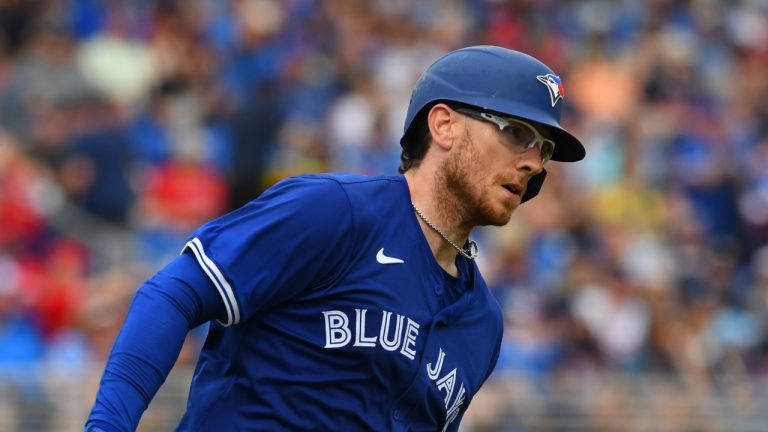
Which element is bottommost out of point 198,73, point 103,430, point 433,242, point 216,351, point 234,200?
point 103,430

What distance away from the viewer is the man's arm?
3139 mm

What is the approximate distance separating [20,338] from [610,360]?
13.3 ft

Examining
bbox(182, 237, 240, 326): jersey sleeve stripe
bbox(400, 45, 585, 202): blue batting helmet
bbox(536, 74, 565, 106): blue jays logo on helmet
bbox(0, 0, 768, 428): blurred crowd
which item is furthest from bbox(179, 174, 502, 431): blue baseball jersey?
bbox(0, 0, 768, 428): blurred crowd

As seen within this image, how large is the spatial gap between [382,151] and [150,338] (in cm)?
827

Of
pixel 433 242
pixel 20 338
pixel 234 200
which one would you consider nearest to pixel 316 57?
pixel 234 200

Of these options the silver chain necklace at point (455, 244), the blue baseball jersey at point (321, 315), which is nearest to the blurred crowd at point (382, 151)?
the silver chain necklace at point (455, 244)

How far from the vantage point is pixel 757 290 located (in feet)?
36.5

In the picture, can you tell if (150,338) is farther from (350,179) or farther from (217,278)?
(350,179)

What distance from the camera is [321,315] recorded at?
356cm

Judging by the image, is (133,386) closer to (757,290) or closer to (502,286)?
(502,286)

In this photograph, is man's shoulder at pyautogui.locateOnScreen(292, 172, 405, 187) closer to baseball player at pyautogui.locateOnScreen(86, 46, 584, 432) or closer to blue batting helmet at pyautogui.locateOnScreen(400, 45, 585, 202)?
Answer: baseball player at pyautogui.locateOnScreen(86, 46, 584, 432)

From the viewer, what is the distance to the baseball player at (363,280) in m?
3.37

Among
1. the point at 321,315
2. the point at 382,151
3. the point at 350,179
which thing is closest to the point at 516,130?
the point at 350,179

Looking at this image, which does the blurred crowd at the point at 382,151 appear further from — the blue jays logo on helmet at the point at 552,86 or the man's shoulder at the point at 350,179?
the blue jays logo on helmet at the point at 552,86
